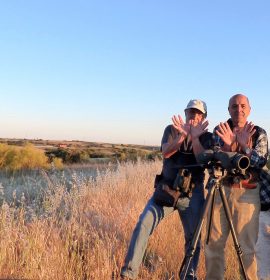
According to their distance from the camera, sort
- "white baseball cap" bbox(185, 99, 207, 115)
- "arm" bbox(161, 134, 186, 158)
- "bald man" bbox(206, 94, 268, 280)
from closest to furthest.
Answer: "bald man" bbox(206, 94, 268, 280) → "arm" bbox(161, 134, 186, 158) → "white baseball cap" bbox(185, 99, 207, 115)

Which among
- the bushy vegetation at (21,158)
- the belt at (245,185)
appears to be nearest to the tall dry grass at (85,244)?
the belt at (245,185)

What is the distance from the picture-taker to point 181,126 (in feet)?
13.8

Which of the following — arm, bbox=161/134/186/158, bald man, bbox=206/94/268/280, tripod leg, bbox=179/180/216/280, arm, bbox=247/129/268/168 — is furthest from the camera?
arm, bbox=161/134/186/158

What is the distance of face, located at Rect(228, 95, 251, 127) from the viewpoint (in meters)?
4.16

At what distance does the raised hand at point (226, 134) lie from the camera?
4008 mm

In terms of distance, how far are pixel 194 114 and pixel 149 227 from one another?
120cm

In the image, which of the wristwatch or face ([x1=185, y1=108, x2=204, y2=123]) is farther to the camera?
face ([x1=185, y1=108, x2=204, y2=123])

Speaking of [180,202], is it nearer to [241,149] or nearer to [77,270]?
[241,149]

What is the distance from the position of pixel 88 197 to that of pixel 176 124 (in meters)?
3.79

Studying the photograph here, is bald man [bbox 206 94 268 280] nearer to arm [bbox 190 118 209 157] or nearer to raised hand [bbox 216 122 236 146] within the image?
raised hand [bbox 216 122 236 146]

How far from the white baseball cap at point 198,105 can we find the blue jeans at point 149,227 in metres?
0.76

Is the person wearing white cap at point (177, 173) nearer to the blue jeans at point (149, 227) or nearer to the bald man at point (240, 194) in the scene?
the blue jeans at point (149, 227)

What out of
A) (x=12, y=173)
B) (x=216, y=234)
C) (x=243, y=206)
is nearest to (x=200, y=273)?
(x=216, y=234)

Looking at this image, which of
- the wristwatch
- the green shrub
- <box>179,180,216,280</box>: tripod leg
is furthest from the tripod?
the green shrub
